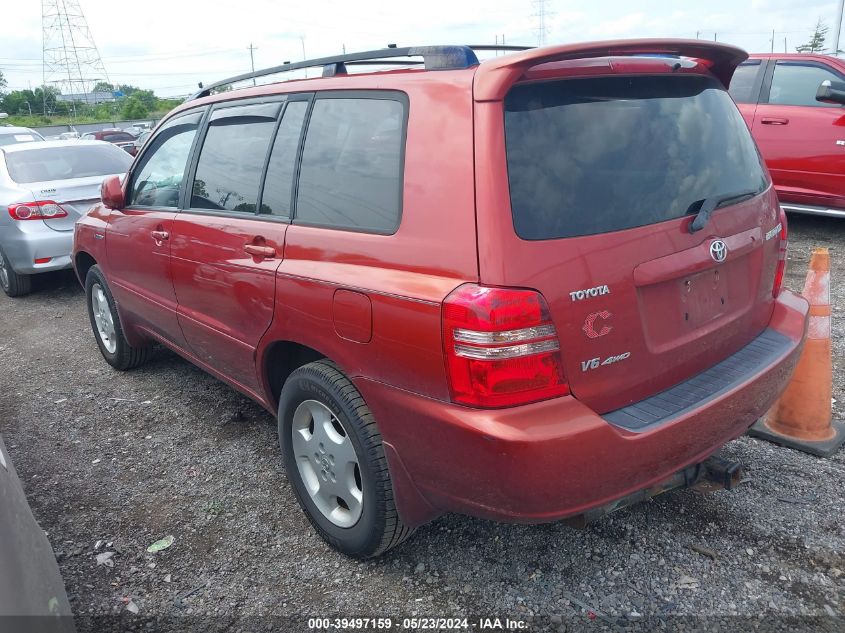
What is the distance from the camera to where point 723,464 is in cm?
257

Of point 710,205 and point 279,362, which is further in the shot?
point 279,362

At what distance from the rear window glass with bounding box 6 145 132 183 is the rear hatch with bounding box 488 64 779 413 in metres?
6.63

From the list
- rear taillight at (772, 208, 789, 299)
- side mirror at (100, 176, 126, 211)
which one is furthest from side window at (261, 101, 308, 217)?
rear taillight at (772, 208, 789, 299)

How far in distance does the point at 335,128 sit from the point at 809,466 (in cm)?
265

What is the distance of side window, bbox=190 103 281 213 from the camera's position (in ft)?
10.1

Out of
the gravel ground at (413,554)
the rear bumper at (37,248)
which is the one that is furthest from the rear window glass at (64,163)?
the gravel ground at (413,554)

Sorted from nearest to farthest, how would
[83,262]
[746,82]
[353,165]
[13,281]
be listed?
[353,165] → [83,262] → [13,281] → [746,82]

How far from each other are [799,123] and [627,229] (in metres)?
6.30

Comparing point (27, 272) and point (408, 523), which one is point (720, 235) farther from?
point (27, 272)

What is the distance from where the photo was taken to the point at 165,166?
398cm

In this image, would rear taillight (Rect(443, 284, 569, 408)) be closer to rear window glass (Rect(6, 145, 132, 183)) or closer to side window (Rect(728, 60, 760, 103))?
rear window glass (Rect(6, 145, 132, 183))

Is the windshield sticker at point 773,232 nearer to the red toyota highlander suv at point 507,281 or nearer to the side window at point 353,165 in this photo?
the red toyota highlander suv at point 507,281

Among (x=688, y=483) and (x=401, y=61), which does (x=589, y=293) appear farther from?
(x=401, y=61)

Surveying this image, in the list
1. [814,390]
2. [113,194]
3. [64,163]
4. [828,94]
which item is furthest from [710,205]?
[64,163]
